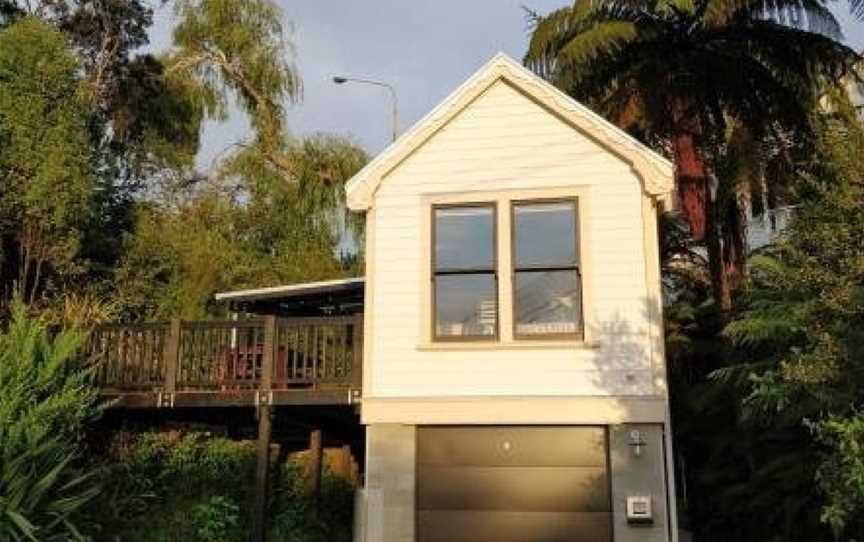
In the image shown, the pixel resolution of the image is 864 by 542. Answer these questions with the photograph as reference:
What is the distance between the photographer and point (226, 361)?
1333 cm

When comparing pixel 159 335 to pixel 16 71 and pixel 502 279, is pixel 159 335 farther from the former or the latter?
pixel 16 71

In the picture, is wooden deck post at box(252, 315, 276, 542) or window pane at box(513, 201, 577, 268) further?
wooden deck post at box(252, 315, 276, 542)

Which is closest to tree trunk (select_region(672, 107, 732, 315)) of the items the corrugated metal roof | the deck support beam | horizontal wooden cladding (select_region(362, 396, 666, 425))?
horizontal wooden cladding (select_region(362, 396, 666, 425))

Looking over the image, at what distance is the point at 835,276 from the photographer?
9750 millimetres

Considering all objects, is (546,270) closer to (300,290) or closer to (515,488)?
(515,488)

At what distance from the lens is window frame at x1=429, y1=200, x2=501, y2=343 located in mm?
12203

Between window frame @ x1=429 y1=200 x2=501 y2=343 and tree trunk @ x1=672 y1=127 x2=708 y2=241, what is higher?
tree trunk @ x1=672 y1=127 x2=708 y2=241

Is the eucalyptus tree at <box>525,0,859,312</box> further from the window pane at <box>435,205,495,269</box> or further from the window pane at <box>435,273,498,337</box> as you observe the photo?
the window pane at <box>435,273,498,337</box>

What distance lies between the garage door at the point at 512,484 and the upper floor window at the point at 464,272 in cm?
127

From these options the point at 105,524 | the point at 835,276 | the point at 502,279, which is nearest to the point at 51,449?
the point at 105,524

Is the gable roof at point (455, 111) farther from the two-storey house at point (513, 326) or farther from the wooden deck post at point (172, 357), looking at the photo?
the wooden deck post at point (172, 357)

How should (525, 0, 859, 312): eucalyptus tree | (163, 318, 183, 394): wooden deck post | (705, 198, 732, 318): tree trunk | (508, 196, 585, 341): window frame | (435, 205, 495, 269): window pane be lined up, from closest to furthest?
1. (508, 196, 585, 341): window frame
2. (435, 205, 495, 269): window pane
3. (163, 318, 183, 394): wooden deck post
4. (525, 0, 859, 312): eucalyptus tree
5. (705, 198, 732, 318): tree trunk

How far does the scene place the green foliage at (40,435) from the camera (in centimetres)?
1051

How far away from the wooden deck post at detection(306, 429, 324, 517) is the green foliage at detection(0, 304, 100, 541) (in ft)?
11.4
